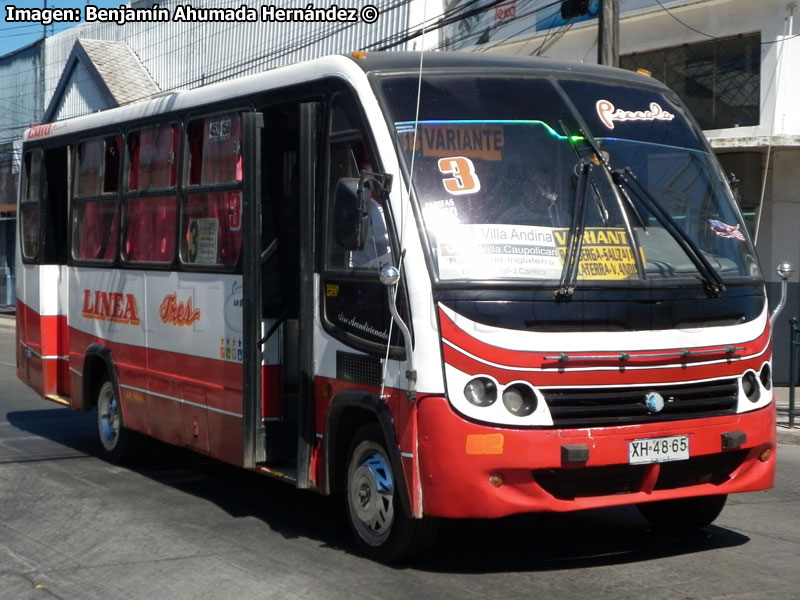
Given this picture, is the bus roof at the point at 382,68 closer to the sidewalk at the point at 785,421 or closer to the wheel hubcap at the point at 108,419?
the wheel hubcap at the point at 108,419

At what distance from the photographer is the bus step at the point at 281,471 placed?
7.50 m

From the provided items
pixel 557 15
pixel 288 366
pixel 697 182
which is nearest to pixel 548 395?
pixel 697 182

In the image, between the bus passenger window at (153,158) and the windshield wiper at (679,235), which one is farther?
the bus passenger window at (153,158)

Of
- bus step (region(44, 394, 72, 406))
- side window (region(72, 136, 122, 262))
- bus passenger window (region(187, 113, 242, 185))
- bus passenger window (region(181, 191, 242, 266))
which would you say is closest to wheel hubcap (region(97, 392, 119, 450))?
bus step (region(44, 394, 72, 406))

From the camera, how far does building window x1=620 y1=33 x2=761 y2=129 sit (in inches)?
640

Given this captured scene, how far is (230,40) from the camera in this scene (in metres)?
30.4

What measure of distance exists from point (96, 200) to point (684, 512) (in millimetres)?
6007

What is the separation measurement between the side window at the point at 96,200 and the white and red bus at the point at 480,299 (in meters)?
2.26

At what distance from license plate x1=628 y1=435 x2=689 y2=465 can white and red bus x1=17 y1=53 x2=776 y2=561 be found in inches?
0.6

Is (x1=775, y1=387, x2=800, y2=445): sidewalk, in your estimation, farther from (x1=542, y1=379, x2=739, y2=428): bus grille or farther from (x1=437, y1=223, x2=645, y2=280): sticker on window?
(x1=437, y1=223, x2=645, y2=280): sticker on window

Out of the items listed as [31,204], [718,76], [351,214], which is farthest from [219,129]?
[718,76]

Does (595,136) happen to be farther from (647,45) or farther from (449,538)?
(647,45)

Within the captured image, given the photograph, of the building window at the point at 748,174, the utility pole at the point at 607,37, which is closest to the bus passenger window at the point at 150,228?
the utility pole at the point at 607,37

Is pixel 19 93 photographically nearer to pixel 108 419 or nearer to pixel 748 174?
pixel 748 174
